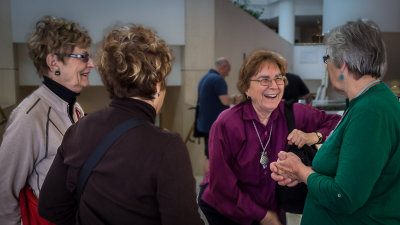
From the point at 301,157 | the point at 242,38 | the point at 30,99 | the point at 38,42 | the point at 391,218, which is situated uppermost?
the point at 242,38

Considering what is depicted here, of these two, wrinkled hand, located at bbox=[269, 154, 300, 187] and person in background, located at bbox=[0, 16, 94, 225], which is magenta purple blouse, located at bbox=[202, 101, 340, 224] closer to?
wrinkled hand, located at bbox=[269, 154, 300, 187]

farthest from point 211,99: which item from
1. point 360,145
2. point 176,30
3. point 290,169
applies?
point 360,145

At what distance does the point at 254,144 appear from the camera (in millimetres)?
1959

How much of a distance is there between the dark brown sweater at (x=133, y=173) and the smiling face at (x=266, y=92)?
1.00 meters

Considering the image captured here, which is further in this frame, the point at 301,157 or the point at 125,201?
the point at 301,157

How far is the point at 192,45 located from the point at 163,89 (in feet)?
14.8

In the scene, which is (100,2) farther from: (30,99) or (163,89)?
(163,89)

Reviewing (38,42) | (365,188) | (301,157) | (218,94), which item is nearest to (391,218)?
(365,188)

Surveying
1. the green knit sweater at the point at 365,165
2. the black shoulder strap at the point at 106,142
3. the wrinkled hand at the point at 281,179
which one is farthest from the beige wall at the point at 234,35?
the black shoulder strap at the point at 106,142

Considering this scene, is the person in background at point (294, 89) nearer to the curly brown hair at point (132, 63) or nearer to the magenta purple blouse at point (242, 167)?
the magenta purple blouse at point (242, 167)

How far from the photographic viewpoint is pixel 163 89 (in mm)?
1219

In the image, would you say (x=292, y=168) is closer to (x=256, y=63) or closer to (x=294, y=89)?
(x=256, y=63)

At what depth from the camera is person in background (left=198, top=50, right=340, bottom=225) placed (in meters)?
1.92

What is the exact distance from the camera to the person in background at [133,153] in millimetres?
1055
